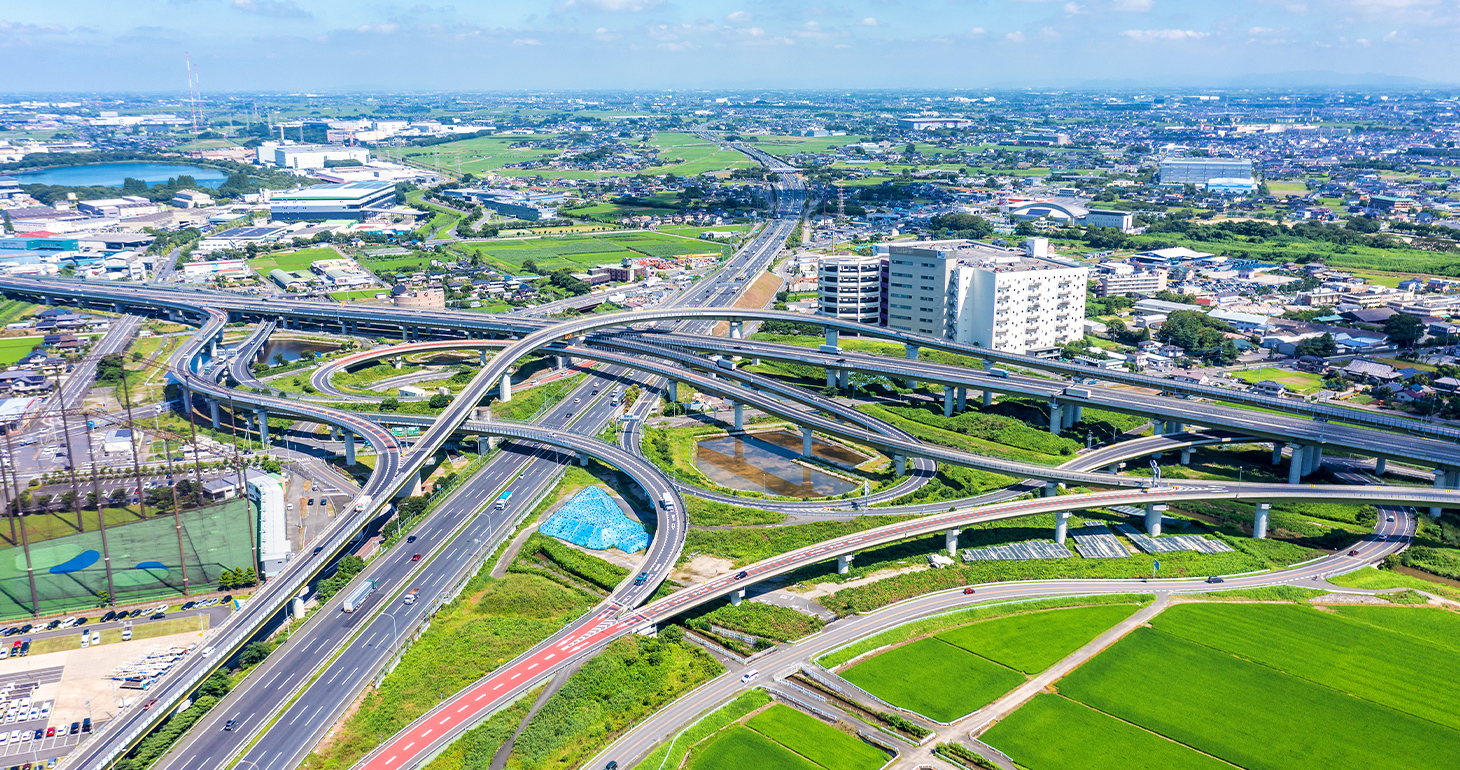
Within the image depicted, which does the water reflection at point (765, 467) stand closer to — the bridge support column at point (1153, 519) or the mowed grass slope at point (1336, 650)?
the bridge support column at point (1153, 519)

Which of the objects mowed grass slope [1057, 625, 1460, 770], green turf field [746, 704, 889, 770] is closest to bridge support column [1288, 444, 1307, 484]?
mowed grass slope [1057, 625, 1460, 770]

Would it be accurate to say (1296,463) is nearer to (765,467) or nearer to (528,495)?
(765,467)

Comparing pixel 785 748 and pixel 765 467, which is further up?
pixel 765 467

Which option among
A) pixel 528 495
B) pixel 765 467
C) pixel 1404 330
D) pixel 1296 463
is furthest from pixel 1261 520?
pixel 1404 330

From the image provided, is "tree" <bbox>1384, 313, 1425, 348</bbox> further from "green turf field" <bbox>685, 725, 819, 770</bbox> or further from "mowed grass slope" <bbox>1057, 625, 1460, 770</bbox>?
"green turf field" <bbox>685, 725, 819, 770</bbox>

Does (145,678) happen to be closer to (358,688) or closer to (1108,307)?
(358,688)

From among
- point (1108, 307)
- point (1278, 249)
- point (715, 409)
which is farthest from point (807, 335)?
point (1278, 249)

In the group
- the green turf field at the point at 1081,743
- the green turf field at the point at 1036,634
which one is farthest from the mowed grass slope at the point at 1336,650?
the green turf field at the point at 1081,743
